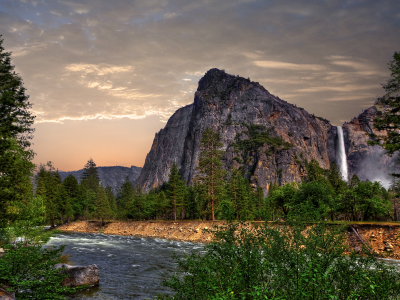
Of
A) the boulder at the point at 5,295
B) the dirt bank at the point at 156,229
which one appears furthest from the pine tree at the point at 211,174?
the boulder at the point at 5,295

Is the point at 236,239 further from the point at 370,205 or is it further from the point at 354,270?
the point at 370,205

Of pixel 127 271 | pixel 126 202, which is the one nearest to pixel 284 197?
pixel 127 271

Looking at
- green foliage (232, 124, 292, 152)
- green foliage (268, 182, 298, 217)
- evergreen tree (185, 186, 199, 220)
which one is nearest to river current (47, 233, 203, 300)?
green foliage (268, 182, 298, 217)

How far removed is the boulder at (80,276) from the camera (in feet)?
55.4

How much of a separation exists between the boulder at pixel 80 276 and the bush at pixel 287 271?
13.3 meters

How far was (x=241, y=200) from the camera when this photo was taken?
194 feet

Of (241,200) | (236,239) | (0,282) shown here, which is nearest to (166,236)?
(241,200)

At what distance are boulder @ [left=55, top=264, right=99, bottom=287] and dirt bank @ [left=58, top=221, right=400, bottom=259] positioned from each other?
8.09 m

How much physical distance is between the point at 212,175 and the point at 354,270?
4764cm

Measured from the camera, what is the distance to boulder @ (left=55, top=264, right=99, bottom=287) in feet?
55.4

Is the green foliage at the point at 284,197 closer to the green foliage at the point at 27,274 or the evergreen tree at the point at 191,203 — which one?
the evergreen tree at the point at 191,203

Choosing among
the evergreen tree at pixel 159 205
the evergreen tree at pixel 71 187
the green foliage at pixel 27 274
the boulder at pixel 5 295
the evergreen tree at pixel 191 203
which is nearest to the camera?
the boulder at pixel 5 295

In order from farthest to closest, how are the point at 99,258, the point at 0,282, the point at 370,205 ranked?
the point at 370,205
the point at 99,258
the point at 0,282

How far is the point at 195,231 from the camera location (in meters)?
46.5
